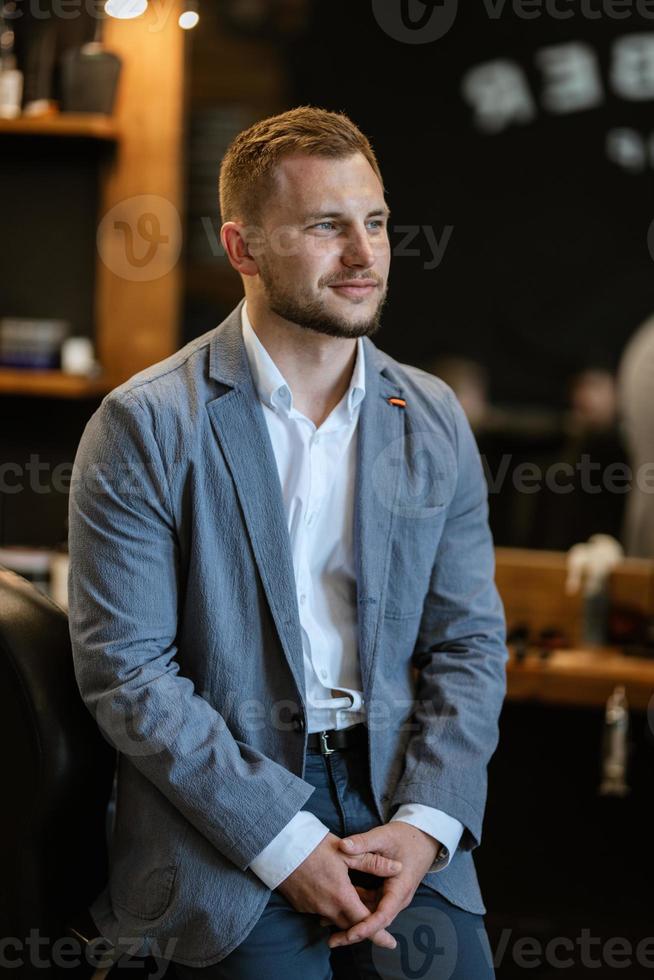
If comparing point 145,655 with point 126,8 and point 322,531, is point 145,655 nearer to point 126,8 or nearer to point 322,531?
point 322,531

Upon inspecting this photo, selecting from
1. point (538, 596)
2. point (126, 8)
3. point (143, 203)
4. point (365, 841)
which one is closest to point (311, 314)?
point (365, 841)

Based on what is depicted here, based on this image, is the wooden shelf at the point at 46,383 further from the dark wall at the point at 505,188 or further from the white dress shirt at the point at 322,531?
the white dress shirt at the point at 322,531

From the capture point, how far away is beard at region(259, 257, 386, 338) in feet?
5.14

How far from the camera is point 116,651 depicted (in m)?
1.47

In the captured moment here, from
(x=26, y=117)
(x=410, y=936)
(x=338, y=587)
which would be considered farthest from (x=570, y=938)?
A: (x=26, y=117)

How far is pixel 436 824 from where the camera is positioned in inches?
60.8

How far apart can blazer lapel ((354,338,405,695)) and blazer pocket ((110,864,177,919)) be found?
0.36 m

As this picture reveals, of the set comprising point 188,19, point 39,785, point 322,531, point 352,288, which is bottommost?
point 39,785

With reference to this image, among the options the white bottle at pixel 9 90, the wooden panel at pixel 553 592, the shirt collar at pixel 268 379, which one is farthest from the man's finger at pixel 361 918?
the white bottle at pixel 9 90

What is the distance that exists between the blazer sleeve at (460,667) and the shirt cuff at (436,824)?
0.04 feet

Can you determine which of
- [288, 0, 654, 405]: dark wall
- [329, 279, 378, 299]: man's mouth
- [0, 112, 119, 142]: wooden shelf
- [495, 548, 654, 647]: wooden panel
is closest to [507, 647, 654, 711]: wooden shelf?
[495, 548, 654, 647]: wooden panel

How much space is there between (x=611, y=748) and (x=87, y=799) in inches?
47.6

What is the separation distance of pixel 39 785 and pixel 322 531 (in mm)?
512

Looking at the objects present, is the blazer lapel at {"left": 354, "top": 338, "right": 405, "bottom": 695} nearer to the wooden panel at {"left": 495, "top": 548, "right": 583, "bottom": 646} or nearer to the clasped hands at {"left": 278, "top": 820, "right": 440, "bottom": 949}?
the clasped hands at {"left": 278, "top": 820, "right": 440, "bottom": 949}
